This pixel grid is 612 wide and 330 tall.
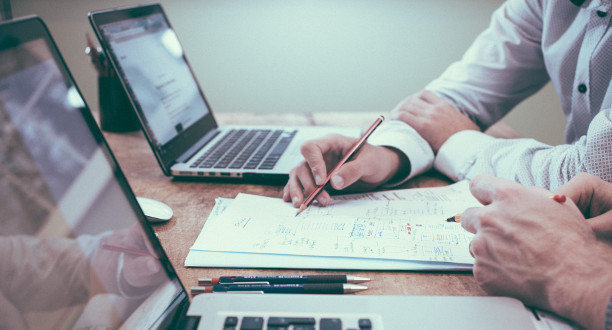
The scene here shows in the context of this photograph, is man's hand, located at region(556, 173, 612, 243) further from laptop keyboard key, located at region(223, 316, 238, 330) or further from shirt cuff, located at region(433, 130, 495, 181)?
laptop keyboard key, located at region(223, 316, 238, 330)

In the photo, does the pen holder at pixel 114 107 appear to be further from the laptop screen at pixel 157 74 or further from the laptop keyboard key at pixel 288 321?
the laptop keyboard key at pixel 288 321

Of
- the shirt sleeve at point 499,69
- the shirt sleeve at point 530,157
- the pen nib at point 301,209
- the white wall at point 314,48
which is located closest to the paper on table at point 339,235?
the pen nib at point 301,209

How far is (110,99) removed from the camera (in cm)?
104

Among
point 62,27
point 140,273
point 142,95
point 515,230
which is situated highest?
point 62,27

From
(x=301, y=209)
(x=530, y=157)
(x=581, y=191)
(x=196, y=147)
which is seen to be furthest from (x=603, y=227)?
(x=196, y=147)

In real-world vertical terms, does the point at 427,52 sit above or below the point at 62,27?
below

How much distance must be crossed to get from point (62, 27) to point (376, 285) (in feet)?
7.09

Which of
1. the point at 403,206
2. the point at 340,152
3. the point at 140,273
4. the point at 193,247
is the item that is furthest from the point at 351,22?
the point at 140,273

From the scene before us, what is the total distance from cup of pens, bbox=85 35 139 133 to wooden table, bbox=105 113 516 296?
0.03 meters

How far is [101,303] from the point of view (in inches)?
13.4

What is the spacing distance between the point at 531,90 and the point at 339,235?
2.79ft

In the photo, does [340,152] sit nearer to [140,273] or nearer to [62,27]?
[140,273]

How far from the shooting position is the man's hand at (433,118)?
2.98 feet

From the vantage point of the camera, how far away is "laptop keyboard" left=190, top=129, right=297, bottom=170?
812 millimetres
